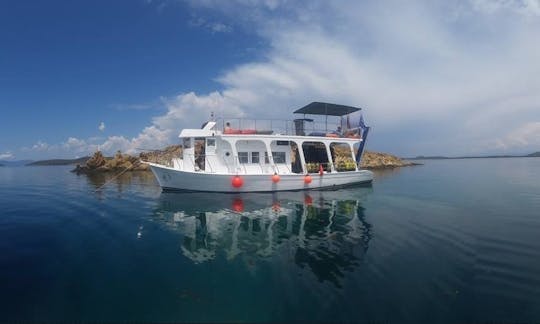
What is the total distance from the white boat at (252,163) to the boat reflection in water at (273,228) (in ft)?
4.13

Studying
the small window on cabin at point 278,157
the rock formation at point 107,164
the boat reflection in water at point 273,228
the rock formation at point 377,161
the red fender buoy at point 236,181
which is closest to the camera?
the boat reflection in water at point 273,228

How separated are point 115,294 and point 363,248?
7.79 m

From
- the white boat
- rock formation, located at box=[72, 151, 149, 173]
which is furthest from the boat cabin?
rock formation, located at box=[72, 151, 149, 173]

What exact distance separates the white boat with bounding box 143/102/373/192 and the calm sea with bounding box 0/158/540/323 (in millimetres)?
5561

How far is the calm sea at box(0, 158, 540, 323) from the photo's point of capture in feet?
20.3

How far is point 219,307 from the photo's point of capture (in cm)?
626

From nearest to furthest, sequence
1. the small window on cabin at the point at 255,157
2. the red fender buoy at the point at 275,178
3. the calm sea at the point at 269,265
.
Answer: the calm sea at the point at 269,265
the red fender buoy at the point at 275,178
the small window on cabin at the point at 255,157

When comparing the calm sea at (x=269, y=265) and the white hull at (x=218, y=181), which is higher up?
the white hull at (x=218, y=181)

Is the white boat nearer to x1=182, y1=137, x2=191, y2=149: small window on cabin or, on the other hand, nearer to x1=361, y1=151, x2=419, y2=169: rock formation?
x1=182, y1=137, x2=191, y2=149: small window on cabin

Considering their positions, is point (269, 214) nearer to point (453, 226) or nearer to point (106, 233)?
point (106, 233)

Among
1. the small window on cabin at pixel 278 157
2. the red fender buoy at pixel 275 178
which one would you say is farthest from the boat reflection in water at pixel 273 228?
the small window on cabin at pixel 278 157

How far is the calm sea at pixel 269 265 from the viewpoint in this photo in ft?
20.3

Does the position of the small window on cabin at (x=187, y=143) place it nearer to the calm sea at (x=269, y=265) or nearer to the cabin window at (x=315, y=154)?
the calm sea at (x=269, y=265)

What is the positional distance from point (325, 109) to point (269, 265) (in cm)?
2159
